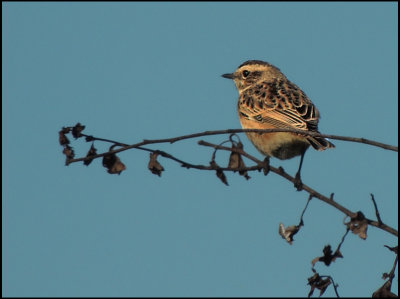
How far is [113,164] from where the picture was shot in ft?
16.8

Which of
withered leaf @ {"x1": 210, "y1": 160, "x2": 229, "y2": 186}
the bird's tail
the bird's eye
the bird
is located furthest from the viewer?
the bird's eye

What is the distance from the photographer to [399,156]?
367cm

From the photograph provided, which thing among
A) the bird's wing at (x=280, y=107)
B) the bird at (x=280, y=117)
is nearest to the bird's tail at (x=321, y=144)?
the bird at (x=280, y=117)

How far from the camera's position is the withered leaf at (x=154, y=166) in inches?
195

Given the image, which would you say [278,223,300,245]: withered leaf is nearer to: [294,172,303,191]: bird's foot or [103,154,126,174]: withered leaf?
[294,172,303,191]: bird's foot

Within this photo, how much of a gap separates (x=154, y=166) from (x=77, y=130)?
655 mm

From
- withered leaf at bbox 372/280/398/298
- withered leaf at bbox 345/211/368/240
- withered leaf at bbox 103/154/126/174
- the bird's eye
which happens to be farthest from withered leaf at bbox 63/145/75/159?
the bird's eye

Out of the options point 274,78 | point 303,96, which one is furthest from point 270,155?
point 274,78

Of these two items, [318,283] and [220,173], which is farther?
[220,173]

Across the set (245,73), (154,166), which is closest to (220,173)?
(154,166)

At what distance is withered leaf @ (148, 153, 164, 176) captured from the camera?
195 inches

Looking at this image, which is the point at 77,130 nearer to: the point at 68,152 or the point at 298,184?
the point at 68,152

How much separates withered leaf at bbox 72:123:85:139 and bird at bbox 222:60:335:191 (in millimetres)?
3248

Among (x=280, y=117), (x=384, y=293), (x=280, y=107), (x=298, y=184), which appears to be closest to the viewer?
(x=384, y=293)
